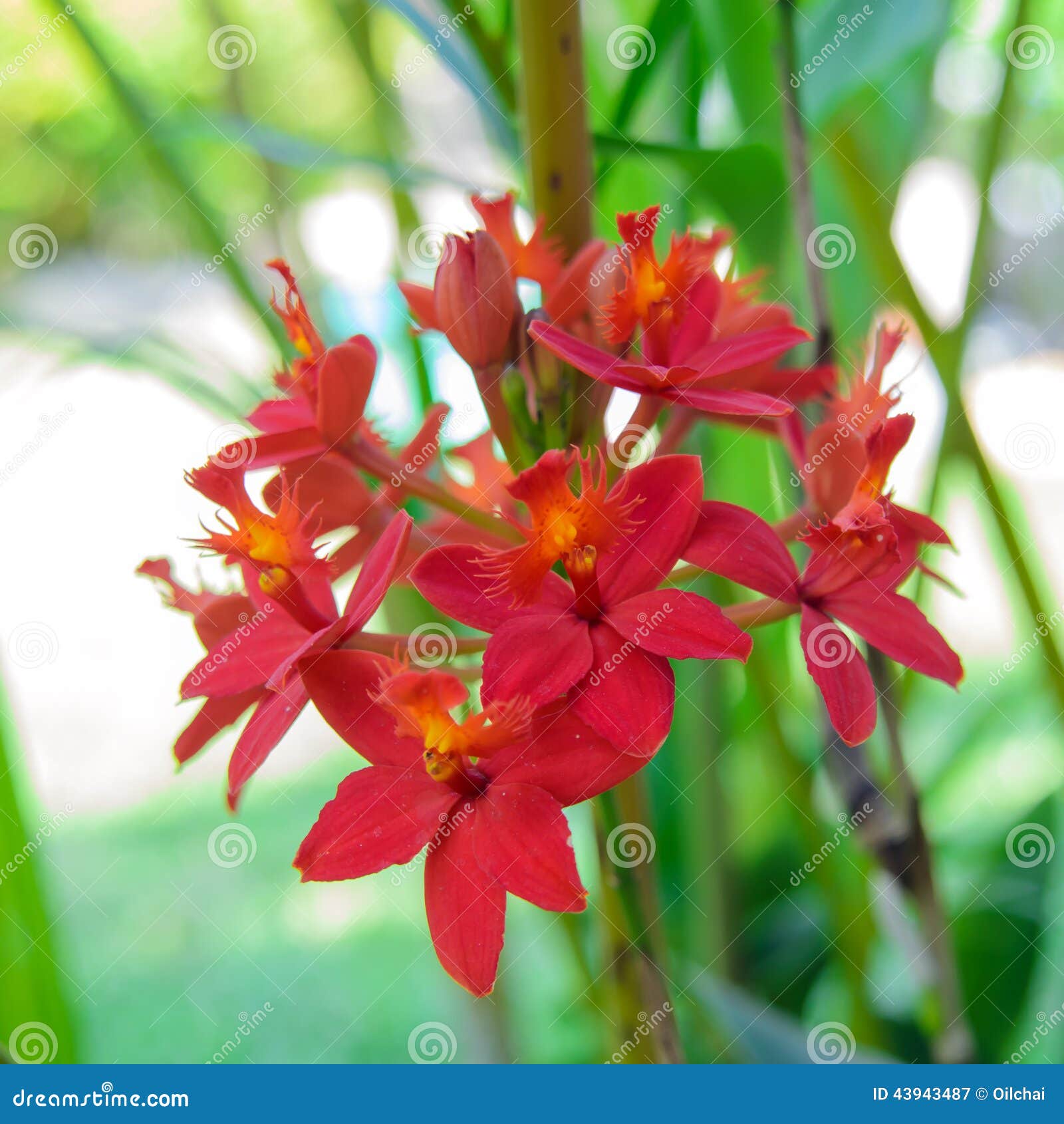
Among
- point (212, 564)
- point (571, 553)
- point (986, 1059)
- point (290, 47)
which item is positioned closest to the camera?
point (571, 553)

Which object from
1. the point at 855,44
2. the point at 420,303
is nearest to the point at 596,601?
the point at 420,303

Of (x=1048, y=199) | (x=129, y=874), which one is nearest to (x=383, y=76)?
(x=1048, y=199)

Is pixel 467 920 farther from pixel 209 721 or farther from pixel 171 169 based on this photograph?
pixel 171 169

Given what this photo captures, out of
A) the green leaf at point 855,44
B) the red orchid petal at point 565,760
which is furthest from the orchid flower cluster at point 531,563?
the green leaf at point 855,44

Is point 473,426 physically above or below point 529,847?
above

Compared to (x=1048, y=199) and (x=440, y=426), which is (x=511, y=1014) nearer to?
(x=440, y=426)

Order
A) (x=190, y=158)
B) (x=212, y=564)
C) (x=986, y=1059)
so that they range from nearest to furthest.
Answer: (x=212, y=564)
(x=986, y=1059)
(x=190, y=158)
